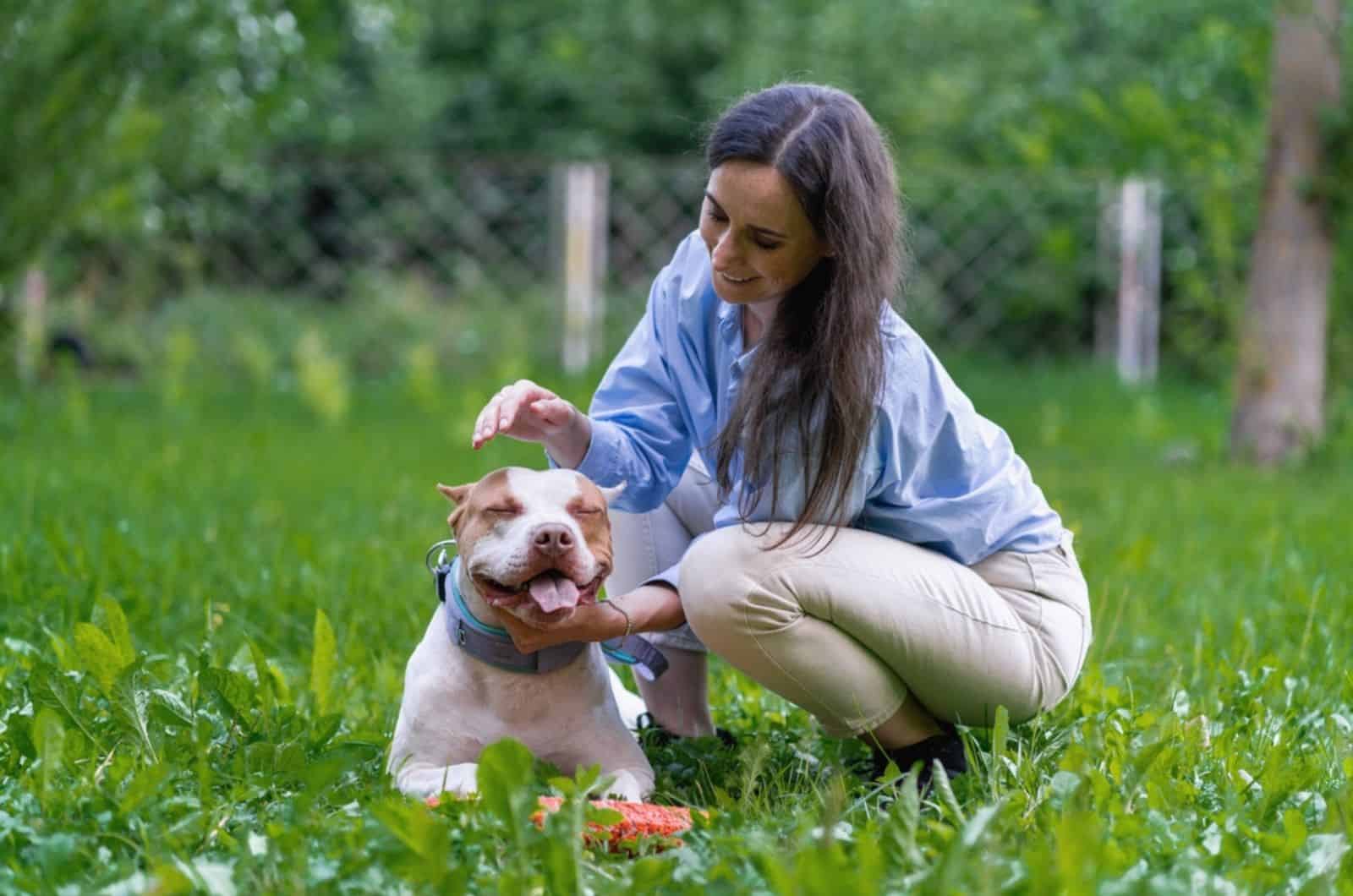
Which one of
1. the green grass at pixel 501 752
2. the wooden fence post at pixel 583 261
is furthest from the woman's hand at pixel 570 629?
the wooden fence post at pixel 583 261

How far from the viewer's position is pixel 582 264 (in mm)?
12531

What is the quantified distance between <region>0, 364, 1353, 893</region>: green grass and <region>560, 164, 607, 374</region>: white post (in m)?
6.64

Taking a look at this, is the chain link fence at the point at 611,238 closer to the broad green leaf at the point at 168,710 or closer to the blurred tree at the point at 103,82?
the blurred tree at the point at 103,82

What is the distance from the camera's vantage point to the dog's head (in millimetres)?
2363

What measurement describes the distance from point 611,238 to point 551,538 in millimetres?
12154

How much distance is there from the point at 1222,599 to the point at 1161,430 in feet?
15.8

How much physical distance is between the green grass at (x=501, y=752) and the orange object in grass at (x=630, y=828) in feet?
0.10

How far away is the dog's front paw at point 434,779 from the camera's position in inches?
97.0

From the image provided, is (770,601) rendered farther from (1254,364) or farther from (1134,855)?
(1254,364)

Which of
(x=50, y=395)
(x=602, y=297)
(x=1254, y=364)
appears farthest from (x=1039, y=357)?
(x=50, y=395)

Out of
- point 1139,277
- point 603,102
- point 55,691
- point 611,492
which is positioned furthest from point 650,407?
point 603,102

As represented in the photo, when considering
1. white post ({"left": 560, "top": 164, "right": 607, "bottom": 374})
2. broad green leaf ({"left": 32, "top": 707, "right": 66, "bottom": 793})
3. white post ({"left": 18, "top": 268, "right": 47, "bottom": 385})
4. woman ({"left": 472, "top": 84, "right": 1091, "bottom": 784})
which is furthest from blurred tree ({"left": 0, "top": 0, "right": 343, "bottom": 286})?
broad green leaf ({"left": 32, "top": 707, "right": 66, "bottom": 793})

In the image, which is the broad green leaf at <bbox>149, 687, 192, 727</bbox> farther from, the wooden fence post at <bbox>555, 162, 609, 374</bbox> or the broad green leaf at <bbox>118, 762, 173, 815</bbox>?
the wooden fence post at <bbox>555, 162, 609, 374</bbox>

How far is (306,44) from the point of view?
839cm
